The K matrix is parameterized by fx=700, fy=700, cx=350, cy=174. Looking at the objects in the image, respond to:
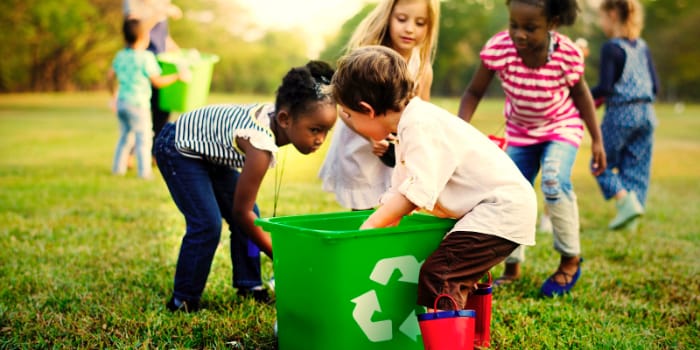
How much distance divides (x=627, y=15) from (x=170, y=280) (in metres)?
3.90

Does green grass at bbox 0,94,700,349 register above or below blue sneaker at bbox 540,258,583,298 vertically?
below

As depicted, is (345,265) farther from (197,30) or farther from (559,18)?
(197,30)

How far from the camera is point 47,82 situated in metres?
→ 31.5

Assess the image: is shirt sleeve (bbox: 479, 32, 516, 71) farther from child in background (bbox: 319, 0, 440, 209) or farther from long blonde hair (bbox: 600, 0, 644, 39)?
long blonde hair (bbox: 600, 0, 644, 39)

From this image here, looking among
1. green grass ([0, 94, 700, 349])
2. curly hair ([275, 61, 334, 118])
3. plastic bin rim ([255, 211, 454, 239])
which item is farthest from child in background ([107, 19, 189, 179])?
plastic bin rim ([255, 211, 454, 239])

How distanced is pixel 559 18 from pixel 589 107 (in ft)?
1.49

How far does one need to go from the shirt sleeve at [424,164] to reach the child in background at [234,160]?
21.8 inches

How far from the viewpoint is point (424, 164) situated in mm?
2111

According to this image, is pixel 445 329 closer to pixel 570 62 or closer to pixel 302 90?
→ pixel 302 90

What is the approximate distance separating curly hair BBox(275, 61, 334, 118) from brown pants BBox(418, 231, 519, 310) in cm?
74

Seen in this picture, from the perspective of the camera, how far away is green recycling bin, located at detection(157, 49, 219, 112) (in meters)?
6.02

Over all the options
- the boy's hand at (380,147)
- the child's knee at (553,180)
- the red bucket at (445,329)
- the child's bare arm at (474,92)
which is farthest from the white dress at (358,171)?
the red bucket at (445,329)

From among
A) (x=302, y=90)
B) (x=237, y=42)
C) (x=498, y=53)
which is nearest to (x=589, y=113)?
(x=498, y=53)

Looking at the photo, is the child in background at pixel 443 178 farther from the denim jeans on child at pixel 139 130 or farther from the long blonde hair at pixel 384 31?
the denim jeans on child at pixel 139 130
